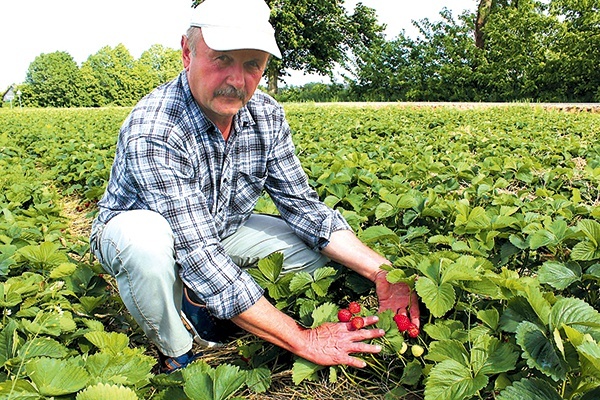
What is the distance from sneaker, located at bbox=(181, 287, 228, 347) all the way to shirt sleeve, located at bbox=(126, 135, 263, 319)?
311 millimetres

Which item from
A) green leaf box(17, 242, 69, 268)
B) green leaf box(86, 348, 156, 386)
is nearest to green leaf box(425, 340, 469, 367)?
green leaf box(86, 348, 156, 386)

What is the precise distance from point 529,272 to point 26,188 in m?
3.61

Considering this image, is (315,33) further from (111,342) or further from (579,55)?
(111,342)

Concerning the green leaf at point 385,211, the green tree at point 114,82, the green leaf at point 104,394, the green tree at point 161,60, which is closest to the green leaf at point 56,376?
the green leaf at point 104,394

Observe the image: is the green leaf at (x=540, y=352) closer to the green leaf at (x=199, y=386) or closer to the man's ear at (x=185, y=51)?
the green leaf at (x=199, y=386)

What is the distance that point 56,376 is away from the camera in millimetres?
1438

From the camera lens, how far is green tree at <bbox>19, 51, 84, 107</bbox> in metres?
49.0

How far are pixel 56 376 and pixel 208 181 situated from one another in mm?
1091

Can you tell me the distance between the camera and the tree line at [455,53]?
70.6 feet

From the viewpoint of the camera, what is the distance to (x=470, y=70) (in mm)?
23609

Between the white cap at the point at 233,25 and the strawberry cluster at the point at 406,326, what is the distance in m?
1.07

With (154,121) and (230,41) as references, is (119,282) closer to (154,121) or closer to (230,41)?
(154,121)

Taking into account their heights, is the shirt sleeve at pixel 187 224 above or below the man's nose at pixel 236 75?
below

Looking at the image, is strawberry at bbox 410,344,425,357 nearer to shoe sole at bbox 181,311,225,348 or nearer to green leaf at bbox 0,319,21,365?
shoe sole at bbox 181,311,225,348
